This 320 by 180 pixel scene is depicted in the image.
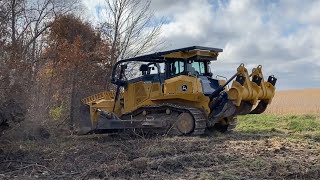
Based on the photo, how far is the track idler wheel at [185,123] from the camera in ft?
42.1

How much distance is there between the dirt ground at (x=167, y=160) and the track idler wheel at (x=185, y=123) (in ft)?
3.93

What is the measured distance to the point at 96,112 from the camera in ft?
46.9

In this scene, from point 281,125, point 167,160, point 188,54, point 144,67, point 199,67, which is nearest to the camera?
point 167,160

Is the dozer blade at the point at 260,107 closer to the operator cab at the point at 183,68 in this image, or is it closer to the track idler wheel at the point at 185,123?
the operator cab at the point at 183,68

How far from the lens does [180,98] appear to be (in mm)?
13289

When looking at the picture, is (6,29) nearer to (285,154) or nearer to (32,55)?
(32,55)

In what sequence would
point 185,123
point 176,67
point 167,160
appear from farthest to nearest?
1. point 176,67
2. point 185,123
3. point 167,160

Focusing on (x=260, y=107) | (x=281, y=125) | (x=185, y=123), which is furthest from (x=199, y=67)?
(x=281, y=125)

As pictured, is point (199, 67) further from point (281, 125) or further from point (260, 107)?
point (281, 125)

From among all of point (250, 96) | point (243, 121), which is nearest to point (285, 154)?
point (250, 96)

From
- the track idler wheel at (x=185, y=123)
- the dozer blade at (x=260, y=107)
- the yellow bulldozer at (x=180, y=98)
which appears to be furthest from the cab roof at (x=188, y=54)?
the dozer blade at (x=260, y=107)

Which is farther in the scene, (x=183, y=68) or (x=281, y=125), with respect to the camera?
(x=281, y=125)

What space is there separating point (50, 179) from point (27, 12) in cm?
1517

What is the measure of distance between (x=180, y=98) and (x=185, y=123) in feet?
2.50
